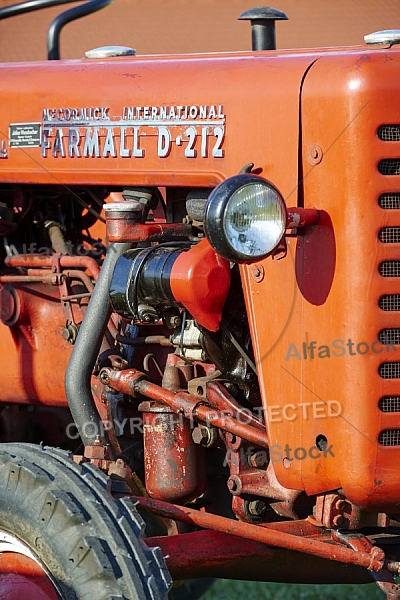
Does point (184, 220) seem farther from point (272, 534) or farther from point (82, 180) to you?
point (272, 534)

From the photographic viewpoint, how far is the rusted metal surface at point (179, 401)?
2965 millimetres

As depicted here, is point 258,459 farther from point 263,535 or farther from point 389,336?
point 389,336

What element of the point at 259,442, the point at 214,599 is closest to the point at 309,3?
the point at 214,599

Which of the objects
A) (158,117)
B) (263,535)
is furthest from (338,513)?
(158,117)

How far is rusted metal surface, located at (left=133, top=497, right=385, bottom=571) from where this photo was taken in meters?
2.86

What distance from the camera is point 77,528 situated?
8.81 ft

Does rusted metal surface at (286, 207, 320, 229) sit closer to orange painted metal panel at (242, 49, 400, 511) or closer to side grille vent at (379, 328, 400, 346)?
orange painted metal panel at (242, 49, 400, 511)

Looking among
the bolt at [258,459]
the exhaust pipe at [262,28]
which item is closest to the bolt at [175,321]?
the bolt at [258,459]

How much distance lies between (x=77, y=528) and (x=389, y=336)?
0.90 meters

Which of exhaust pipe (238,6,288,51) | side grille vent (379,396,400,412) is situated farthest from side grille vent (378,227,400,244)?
exhaust pipe (238,6,288,51)

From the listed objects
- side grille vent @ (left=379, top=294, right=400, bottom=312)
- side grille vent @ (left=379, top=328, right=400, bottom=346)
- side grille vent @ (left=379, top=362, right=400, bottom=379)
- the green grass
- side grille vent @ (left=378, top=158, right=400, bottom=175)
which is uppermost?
side grille vent @ (left=378, top=158, right=400, bottom=175)

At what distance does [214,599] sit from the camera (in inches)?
169

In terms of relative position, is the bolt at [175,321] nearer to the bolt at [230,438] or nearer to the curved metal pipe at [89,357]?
the curved metal pipe at [89,357]

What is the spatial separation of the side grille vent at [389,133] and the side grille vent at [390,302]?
1.25 feet
